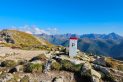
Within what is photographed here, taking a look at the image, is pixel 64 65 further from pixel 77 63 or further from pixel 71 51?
pixel 71 51

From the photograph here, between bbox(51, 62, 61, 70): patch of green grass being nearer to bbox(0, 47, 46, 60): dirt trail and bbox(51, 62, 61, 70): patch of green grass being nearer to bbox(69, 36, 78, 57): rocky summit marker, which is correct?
bbox(69, 36, 78, 57): rocky summit marker

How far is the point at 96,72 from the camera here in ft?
81.4

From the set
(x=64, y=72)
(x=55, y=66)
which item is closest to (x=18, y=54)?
(x=55, y=66)

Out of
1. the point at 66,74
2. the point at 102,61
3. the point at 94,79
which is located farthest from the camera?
the point at 102,61

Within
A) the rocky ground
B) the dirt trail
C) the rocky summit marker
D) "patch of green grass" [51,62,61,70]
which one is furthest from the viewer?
the dirt trail

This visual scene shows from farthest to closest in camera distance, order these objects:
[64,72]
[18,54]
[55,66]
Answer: [18,54] < [55,66] < [64,72]

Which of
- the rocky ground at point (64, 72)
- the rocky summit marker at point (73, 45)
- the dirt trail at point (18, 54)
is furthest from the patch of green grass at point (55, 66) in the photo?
the dirt trail at point (18, 54)

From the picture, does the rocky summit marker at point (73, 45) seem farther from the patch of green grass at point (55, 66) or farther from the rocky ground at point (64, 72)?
the patch of green grass at point (55, 66)

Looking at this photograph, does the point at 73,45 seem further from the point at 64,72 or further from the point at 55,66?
the point at 64,72

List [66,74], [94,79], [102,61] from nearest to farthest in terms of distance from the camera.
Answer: [94,79] < [66,74] < [102,61]

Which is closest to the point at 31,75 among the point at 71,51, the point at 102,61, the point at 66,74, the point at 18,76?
the point at 18,76

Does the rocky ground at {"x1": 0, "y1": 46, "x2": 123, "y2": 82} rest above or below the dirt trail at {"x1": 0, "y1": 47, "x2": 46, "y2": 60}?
above

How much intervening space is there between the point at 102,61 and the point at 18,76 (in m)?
10.0

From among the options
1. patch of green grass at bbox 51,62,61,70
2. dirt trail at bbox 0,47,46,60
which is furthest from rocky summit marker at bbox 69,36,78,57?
dirt trail at bbox 0,47,46,60
